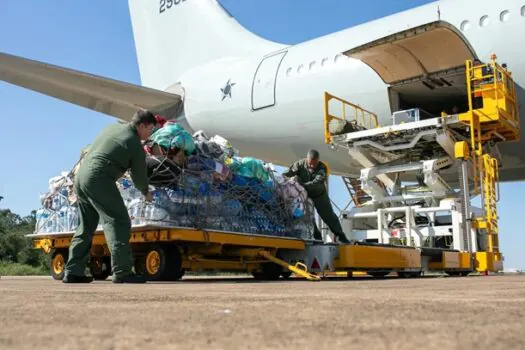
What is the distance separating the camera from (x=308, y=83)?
400 inches

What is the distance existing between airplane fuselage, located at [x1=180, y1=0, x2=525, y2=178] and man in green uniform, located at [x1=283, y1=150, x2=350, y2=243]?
2926 millimetres

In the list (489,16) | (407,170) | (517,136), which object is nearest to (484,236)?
(407,170)

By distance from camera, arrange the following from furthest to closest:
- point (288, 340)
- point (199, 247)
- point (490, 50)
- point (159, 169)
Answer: point (490, 50) < point (199, 247) < point (159, 169) < point (288, 340)

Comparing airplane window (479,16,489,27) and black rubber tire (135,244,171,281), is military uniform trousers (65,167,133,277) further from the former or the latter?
airplane window (479,16,489,27)

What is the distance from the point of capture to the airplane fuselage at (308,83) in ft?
26.4

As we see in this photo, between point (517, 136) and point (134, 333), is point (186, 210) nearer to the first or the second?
point (134, 333)

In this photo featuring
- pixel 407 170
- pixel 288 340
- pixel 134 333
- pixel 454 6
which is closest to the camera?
pixel 288 340

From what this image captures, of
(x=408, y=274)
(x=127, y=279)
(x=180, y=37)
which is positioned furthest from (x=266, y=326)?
(x=180, y=37)

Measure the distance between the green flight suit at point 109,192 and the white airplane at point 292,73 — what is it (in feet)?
15.2

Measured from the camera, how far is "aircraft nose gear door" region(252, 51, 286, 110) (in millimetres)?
10958

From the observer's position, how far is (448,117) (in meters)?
6.96

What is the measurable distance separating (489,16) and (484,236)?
3.34 meters

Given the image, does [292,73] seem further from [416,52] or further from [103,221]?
[103,221]

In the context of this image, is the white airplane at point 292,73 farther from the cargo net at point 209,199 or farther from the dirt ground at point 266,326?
the dirt ground at point 266,326
